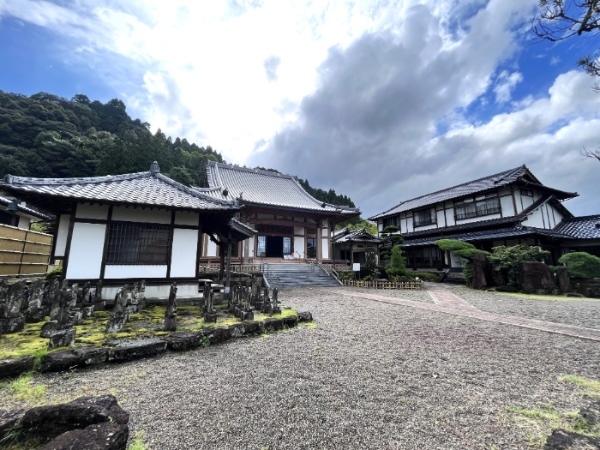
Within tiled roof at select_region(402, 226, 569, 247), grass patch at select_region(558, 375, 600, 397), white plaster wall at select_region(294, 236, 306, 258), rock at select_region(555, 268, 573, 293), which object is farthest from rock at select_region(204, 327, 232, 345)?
tiled roof at select_region(402, 226, 569, 247)

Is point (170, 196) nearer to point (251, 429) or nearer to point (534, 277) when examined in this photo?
point (251, 429)

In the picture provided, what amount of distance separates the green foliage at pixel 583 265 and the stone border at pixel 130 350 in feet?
50.1

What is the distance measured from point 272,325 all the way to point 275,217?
15.0 meters

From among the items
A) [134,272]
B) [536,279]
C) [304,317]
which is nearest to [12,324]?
[134,272]

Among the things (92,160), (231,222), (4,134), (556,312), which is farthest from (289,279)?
(4,134)

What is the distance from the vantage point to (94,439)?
5.85ft

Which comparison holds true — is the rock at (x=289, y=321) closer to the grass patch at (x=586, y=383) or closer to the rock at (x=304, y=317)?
the rock at (x=304, y=317)

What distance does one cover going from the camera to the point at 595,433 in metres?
2.43

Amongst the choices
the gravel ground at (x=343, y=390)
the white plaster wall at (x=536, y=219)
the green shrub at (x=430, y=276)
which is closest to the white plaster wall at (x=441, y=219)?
the green shrub at (x=430, y=276)

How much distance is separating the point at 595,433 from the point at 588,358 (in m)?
2.82

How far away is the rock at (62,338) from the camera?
156 inches

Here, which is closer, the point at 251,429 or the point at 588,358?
the point at 251,429

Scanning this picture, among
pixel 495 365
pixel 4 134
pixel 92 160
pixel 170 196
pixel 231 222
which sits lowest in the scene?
pixel 495 365

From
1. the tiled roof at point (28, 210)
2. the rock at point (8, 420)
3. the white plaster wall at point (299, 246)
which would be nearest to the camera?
the rock at point (8, 420)
